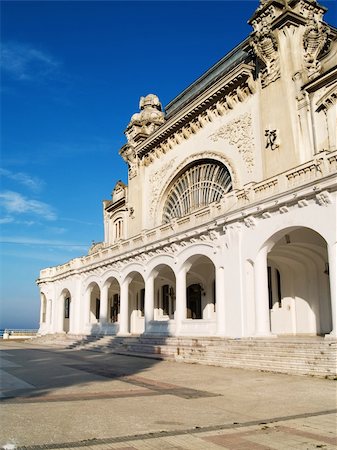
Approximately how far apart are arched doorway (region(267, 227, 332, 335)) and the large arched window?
5.56 m

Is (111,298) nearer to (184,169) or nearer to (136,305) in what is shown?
(136,305)

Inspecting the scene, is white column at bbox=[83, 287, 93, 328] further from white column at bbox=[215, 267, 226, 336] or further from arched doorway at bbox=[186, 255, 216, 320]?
white column at bbox=[215, 267, 226, 336]

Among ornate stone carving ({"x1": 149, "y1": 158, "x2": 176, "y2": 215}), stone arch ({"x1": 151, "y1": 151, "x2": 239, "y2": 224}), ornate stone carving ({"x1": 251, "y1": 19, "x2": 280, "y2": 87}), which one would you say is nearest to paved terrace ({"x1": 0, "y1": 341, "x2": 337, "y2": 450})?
stone arch ({"x1": 151, "y1": 151, "x2": 239, "y2": 224})

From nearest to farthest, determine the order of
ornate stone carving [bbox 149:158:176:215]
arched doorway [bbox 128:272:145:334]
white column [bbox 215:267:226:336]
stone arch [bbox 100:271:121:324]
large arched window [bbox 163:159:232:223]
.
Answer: white column [bbox 215:267:226:336] < large arched window [bbox 163:159:232:223] < ornate stone carving [bbox 149:158:176:215] < stone arch [bbox 100:271:121:324] < arched doorway [bbox 128:272:145:334]

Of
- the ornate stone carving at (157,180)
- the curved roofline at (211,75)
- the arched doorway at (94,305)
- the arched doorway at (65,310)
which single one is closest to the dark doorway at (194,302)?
the ornate stone carving at (157,180)

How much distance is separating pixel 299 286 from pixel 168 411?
46.3 feet

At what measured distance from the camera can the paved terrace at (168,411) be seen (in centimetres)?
569

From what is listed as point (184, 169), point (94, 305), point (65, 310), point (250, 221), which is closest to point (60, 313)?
point (65, 310)

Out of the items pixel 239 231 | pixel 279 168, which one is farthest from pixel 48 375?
pixel 279 168

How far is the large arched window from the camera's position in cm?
2550

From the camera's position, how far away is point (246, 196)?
60.8 feet

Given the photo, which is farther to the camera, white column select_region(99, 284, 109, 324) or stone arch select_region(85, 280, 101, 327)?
stone arch select_region(85, 280, 101, 327)

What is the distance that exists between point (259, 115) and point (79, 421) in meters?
18.6

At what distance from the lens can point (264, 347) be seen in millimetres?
14727
